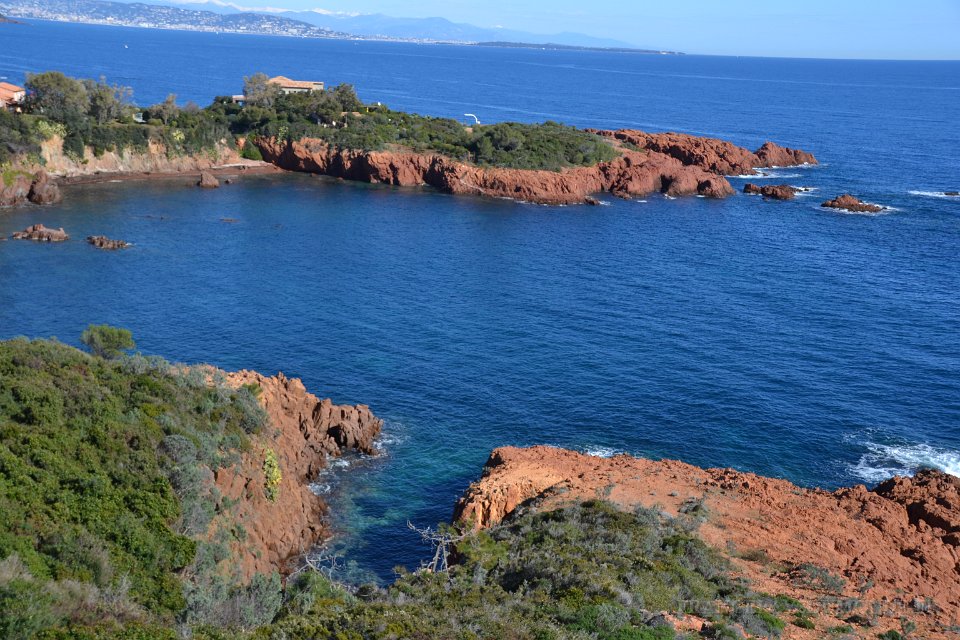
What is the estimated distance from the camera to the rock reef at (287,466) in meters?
37.8

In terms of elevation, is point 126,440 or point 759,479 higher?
point 126,440

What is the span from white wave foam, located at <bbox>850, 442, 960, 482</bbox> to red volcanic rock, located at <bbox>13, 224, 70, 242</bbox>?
2880 inches

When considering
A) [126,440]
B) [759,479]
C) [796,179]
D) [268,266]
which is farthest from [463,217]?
[126,440]

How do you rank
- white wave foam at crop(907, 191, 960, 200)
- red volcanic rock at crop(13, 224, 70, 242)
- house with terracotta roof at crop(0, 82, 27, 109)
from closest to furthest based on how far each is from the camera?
red volcanic rock at crop(13, 224, 70, 242) < house with terracotta roof at crop(0, 82, 27, 109) < white wave foam at crop(907, 191, 960, 200)

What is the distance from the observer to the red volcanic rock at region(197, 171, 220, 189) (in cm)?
11544

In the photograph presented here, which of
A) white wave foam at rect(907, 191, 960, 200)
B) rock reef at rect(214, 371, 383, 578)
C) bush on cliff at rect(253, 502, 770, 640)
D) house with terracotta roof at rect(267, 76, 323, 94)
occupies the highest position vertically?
house with terracotta roof at rect(267, 76, 323, 94)

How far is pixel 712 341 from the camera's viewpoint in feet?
213

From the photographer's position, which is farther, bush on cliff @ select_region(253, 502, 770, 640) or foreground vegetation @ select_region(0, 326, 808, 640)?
bush on cliff @ select_region(253, 502, 770, 640)

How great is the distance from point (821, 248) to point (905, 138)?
10436 centimetres

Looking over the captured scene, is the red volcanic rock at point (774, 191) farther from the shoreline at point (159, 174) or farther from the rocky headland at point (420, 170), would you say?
the shoreline at point (159, 174)

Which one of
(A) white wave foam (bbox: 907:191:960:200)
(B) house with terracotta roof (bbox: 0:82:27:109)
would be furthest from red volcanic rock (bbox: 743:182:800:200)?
(B) house with terracotta roof (bbox: 0:82:27:109)

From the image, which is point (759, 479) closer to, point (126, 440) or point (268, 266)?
point (126, 440)

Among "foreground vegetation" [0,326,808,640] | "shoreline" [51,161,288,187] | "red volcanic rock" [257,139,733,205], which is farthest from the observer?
"red volcanic rock" [257,139,733,205]

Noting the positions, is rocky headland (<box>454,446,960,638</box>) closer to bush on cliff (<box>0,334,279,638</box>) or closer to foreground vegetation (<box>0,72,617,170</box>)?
bush on cliff (<box>0,334,279,638</box>)
